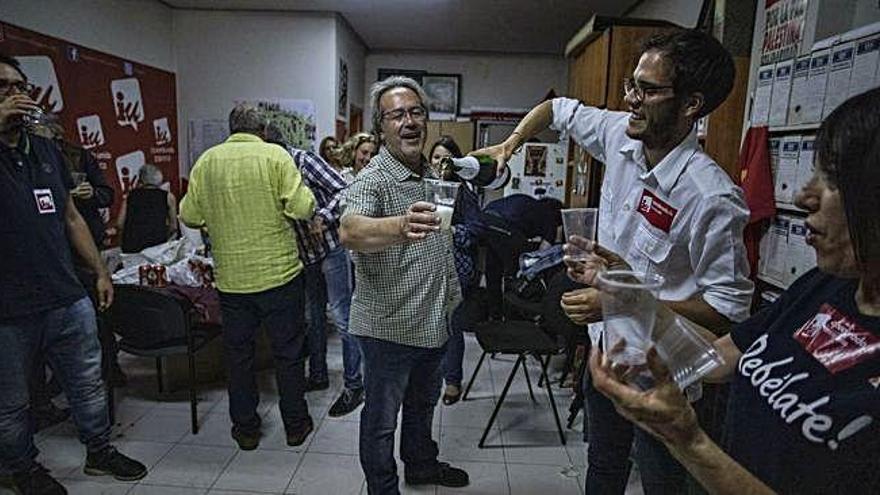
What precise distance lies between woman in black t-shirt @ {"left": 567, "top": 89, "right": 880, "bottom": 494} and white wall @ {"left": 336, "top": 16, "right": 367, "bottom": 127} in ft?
16.5

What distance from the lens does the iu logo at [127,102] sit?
4359 millimetres

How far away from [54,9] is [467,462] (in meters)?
4.17

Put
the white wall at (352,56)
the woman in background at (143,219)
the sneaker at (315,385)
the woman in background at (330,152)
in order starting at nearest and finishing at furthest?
the sneaker at (315,385), the woman in background at (330,152), the woman in background at (143,219), the white wall at (352,56)

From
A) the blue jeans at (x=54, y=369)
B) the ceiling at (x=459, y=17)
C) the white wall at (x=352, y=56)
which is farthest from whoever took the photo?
the white wall at (x=352, y=56)

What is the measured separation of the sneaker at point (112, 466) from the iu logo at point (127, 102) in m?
3.24

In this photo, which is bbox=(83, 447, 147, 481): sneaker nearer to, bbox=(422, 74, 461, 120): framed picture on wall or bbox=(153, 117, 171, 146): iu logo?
bbox=(153, 117, 171, 146): iu logo

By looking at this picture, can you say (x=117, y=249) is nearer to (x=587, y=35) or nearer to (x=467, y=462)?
(x=467, y=462)

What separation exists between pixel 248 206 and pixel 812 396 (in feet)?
6.92

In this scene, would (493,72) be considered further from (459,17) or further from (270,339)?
(270,339)

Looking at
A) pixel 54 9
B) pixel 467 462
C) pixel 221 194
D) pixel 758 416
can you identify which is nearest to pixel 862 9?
pixel 758 416

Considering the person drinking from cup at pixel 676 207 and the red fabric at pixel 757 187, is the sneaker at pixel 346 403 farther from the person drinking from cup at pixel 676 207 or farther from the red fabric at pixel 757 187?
the red fabric at pixel 757 187

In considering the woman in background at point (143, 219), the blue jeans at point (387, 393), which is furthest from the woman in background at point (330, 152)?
the blue jeans at point (387, 393)

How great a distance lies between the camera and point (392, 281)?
5.48 ft

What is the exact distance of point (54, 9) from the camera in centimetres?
364
